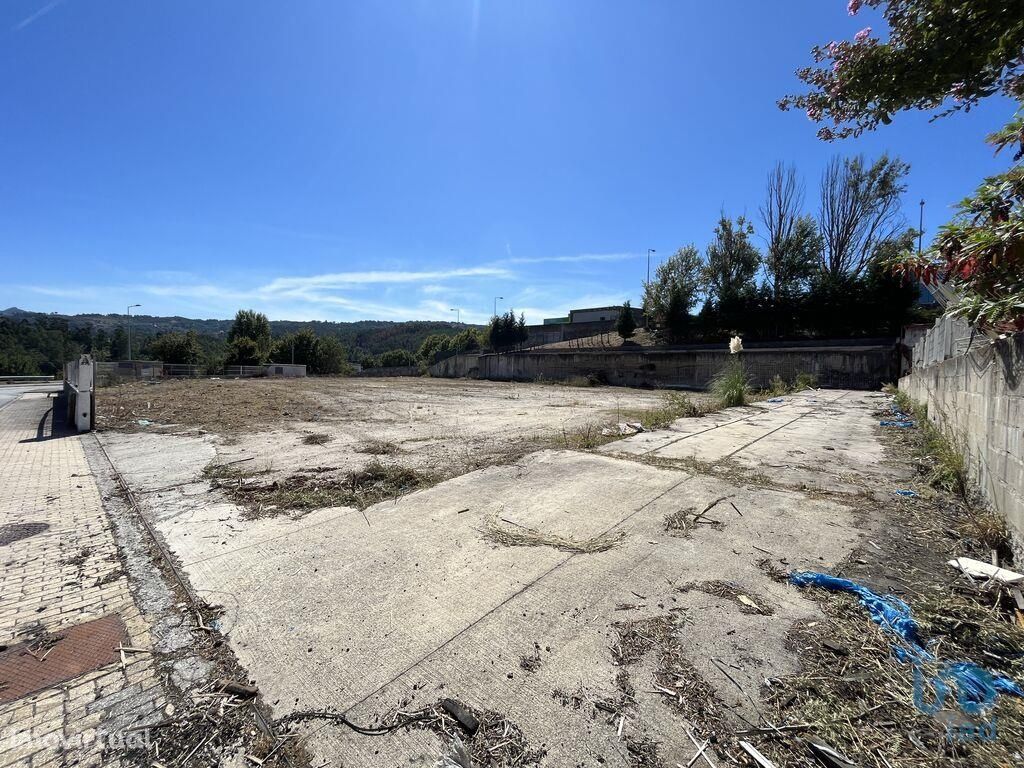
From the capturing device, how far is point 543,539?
3205mm

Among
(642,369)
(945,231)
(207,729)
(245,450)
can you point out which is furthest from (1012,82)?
(642,369)

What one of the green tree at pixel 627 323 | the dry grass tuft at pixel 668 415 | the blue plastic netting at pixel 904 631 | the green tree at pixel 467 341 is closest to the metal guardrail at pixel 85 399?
the dry grass tuft at pixel 668 415

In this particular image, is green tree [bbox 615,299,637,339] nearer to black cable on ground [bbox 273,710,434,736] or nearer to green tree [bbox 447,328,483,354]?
green tree [bbox 447,328,483,354]

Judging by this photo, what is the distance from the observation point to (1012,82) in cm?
266

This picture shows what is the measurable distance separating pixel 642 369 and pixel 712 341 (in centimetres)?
1062

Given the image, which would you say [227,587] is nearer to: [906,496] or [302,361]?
[906,496]

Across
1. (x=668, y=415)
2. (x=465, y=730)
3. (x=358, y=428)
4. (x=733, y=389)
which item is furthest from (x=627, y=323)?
(x=465, y=730)

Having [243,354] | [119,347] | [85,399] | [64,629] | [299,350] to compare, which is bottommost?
[64,629]

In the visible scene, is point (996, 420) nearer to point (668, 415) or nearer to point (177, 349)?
point (668, 415)

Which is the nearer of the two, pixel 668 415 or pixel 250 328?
pixel 668 415
